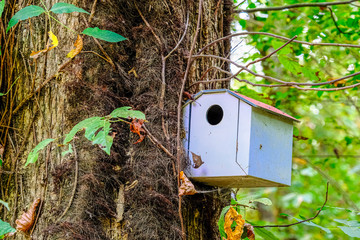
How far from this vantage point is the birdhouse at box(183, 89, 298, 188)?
216 cm

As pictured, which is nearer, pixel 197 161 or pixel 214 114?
pixel 197 161

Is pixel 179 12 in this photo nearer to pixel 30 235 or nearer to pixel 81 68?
pixel 81 68

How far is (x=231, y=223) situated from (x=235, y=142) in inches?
14.6

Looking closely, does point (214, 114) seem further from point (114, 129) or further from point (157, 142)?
point (114, 129)

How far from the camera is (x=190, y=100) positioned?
7.73ft

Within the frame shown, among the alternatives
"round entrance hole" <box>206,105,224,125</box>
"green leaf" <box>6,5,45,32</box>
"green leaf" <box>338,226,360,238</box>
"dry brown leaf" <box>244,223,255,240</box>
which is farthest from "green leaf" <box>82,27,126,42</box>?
"green leaf" <box>338,226,360,238</box>

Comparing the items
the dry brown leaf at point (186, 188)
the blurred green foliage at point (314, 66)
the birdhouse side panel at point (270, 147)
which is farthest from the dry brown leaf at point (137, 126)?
the blurred green foliage at point (314, 66)

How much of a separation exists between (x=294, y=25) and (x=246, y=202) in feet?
7.62

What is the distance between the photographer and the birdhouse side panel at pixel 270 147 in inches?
85.7

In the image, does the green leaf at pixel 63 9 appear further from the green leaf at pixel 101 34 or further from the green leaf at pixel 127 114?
the green leaf at pixel 127 114

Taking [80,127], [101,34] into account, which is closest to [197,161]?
[80,127]

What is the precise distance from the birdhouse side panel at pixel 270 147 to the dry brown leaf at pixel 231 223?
21cm

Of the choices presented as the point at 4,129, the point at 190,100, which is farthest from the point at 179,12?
the point at 4,129

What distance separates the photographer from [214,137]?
2250 mm
